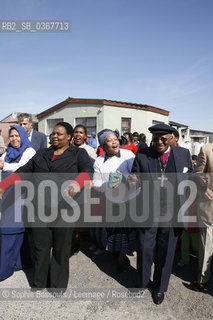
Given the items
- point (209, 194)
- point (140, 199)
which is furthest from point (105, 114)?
point (209, 194)

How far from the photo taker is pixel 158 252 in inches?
99.6

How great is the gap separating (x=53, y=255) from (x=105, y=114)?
48.0ft

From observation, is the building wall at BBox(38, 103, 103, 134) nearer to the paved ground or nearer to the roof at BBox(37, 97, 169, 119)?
the roof at BBox(37, 97, 169, 119)

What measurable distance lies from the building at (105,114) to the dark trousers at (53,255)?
1436 centimetres

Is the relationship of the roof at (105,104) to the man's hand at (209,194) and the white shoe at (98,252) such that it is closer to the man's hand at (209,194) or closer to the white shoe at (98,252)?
the white shoe at (98,252)

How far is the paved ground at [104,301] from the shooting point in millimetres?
2238

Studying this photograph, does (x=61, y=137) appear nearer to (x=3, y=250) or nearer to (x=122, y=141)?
(x=122, y=141)

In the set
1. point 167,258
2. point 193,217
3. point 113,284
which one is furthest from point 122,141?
point 113,284

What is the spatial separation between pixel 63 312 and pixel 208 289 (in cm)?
169

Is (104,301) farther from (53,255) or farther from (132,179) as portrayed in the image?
(132,179)

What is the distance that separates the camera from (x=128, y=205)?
2963mm

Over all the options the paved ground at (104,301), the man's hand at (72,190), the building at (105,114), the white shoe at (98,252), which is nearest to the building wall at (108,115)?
the building at (105,114)

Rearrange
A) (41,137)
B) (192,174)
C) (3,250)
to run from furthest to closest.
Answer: (41,137) → (3,250) → (192,174)

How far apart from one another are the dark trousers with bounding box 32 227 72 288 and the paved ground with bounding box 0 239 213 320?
0.49 feet
